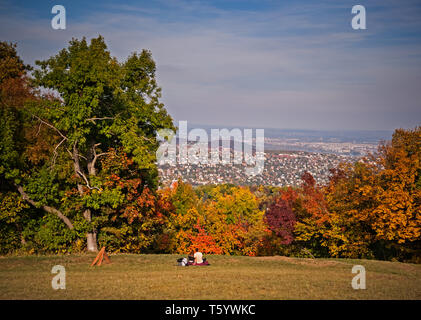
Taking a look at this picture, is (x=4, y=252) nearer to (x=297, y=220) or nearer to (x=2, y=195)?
(x=2, y=195)

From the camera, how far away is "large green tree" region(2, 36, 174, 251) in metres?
22.4

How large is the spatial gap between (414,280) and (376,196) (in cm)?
1410

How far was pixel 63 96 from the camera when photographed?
74.6ft

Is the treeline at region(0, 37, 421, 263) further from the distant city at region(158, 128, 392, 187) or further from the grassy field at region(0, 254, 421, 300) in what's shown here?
the distant city at region(158, 128, 392, 187)

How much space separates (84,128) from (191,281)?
13.6 meters

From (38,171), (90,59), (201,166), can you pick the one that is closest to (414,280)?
(90,59)

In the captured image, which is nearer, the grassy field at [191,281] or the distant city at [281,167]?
the grassy field at [191,281]

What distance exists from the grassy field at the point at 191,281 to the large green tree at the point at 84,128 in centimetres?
545

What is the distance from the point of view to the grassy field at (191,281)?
1148cm
